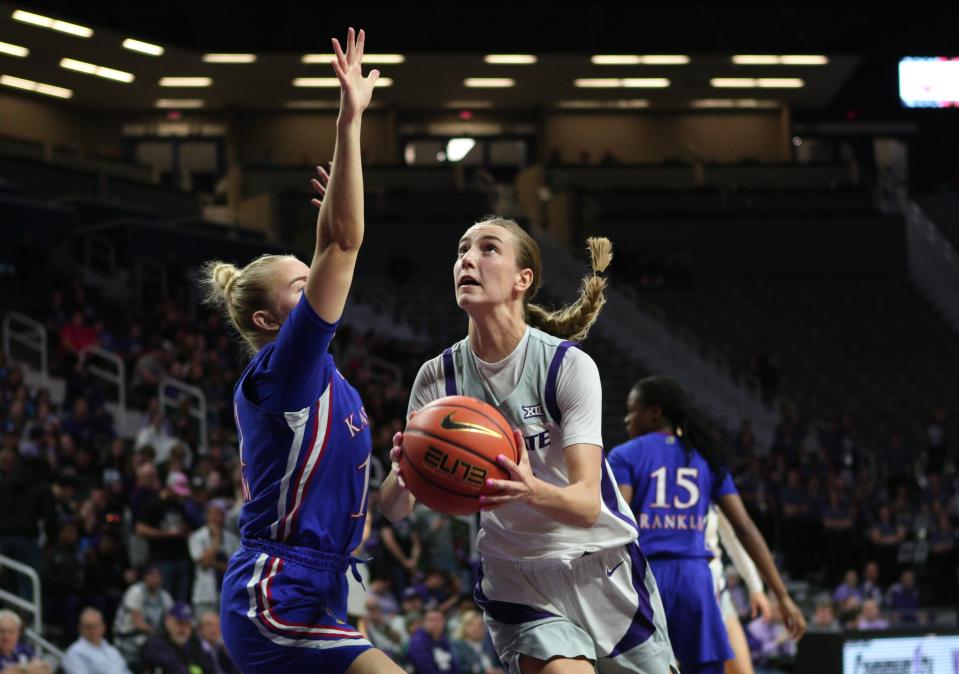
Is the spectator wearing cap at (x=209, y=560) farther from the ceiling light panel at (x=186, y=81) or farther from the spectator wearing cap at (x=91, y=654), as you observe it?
the ceiling light panel at (x=186, y=81)

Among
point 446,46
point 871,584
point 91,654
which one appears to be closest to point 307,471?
point 91,654

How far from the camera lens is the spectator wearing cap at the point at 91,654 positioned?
10218mm

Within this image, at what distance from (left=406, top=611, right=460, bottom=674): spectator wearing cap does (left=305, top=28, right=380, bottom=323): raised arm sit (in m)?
8.58

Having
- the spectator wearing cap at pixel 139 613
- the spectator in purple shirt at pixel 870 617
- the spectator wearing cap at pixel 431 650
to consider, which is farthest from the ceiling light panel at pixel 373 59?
the spectator wearing cap at pixel 139 613

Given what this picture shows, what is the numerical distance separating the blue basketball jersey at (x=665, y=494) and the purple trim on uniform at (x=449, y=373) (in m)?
1.98

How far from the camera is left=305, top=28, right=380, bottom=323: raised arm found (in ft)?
12.2

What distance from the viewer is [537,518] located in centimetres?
461

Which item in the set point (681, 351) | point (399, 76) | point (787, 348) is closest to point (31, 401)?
point (681, 351)

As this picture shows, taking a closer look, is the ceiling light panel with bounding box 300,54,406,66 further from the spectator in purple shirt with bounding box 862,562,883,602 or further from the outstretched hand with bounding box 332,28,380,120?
the outstretched hand with bounding box 332,28,380,120

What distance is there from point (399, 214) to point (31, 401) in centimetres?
1525

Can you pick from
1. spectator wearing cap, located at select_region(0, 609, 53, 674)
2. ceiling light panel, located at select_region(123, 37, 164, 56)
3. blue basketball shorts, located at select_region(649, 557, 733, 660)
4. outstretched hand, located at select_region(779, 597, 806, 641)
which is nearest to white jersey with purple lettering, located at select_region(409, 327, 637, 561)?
blue basketball shorts, located at select_region(649, 557, 733, 660)

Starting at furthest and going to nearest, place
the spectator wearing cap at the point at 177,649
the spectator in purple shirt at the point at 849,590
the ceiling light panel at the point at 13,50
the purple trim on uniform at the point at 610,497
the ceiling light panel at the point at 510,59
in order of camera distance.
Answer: the ceiling light panel at the point at 510,59 → the ceiling light panel at the point at 13,50 → the spectator in purple shirt at the point at 849,590 → the spectator wearing cap at the point at 177,649 → the purple trim on uniform at the point at 610,497

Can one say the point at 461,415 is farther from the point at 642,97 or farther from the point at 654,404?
the point at 642,97

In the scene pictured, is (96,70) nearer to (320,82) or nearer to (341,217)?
(320,82)
